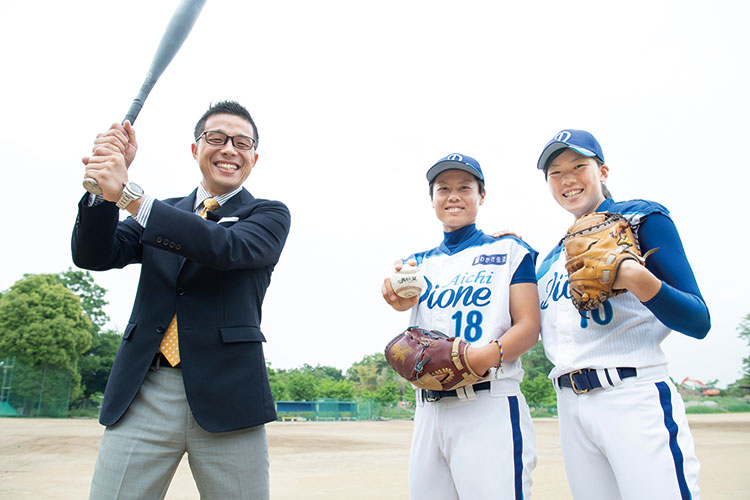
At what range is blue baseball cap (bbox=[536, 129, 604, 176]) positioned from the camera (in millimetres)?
2920

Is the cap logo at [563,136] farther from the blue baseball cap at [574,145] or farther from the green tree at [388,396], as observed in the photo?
the green tree at [388,396]

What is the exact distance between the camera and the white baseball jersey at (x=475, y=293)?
114 inches

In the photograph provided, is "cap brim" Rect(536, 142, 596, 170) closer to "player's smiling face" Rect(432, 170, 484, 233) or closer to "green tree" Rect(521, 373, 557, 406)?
"player's smiling face" Rect(432, 170, 484, 233)

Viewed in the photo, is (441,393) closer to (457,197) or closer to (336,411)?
(457,197)

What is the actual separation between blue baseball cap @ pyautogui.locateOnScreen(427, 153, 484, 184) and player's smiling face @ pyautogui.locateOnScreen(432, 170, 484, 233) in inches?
1.9

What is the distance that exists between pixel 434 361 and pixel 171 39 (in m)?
2.14

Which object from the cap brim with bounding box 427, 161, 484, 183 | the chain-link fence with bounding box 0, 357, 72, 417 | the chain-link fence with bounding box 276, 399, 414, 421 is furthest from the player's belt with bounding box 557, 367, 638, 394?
the chain-link fence with bounding box 276, 399, 414, 421

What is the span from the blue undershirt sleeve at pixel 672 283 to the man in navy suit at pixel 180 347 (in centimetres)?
181

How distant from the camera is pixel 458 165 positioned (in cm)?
314

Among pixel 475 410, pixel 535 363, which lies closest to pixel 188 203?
pixel 475 410

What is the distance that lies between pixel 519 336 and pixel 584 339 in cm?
34

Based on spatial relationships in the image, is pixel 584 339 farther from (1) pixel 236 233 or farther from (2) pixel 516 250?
(1) pixel 236 233

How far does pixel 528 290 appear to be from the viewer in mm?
2914

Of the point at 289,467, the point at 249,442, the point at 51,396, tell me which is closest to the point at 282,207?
the point at 249,442
